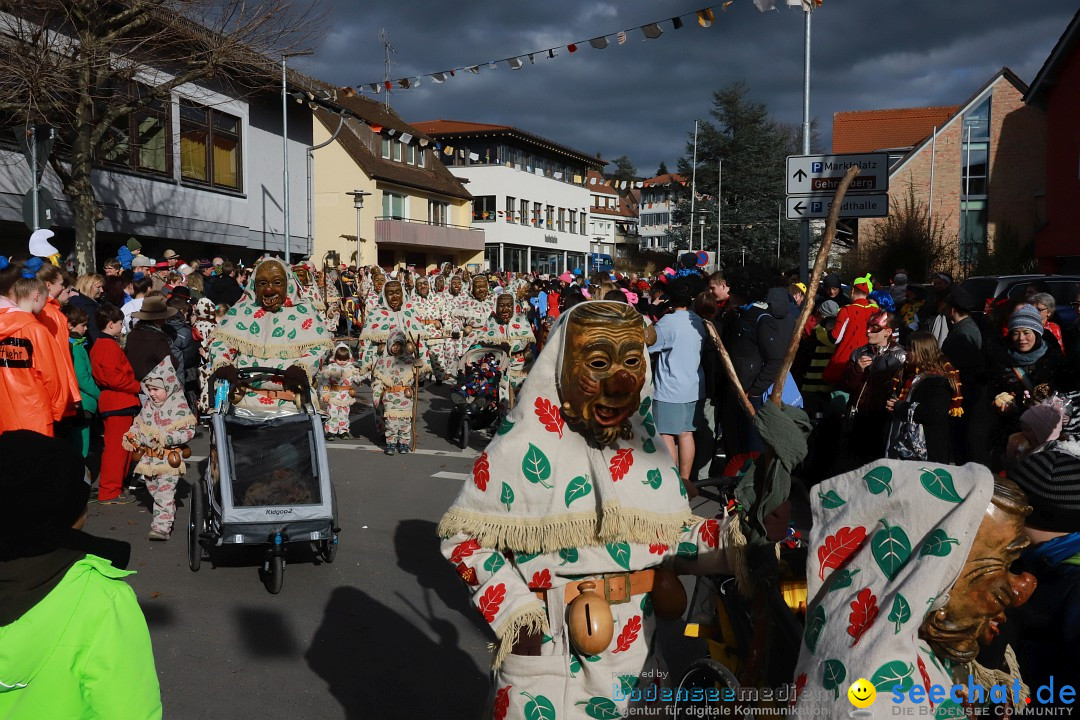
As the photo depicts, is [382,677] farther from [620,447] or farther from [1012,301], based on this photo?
[1012,301]

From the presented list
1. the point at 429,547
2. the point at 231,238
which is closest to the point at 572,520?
the point at 429,547

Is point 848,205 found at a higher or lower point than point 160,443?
higher

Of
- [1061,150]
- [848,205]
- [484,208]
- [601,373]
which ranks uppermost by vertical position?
[484,208]

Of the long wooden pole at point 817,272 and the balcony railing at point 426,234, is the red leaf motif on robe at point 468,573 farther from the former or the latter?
the balcony railing at point 426,234

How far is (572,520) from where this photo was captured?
2.62 meters

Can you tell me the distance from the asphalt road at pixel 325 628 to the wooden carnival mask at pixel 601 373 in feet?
7.42

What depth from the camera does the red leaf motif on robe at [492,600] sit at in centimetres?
253

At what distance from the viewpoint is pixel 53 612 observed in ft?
6.98

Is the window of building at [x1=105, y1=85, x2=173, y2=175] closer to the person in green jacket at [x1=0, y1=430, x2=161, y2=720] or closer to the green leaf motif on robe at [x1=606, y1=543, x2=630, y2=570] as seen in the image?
the person in green jacket at [x1=0, y1=430, x2=161, y2=720]

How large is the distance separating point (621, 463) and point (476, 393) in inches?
322

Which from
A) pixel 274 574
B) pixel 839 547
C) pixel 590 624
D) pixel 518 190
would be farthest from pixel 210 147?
pixel 518 190

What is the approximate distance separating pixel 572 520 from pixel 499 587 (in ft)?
0.95

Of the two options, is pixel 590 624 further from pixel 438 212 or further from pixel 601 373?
pixel 438 212

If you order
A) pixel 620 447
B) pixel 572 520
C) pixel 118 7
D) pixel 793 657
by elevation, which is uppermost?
pixel 118 7
